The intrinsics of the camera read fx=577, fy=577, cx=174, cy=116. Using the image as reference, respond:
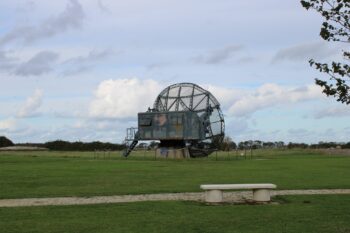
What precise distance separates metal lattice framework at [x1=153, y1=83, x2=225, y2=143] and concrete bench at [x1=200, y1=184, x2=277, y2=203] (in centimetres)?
5161

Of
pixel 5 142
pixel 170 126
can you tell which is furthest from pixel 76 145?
pixel 170 126

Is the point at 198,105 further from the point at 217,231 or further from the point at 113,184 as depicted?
the point at 217,231

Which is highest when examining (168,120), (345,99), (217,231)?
(168,120)

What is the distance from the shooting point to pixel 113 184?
24.2 meters

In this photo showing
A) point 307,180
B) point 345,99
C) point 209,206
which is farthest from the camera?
point 307,180

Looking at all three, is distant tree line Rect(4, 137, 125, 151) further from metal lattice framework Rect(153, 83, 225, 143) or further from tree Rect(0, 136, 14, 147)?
metal lattice framework Rect(153, 83, 225, 143)

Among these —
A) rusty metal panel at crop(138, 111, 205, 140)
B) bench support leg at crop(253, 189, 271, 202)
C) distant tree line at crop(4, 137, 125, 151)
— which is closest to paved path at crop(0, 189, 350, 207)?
bench support leg at crop(253, 189, 271, 202)

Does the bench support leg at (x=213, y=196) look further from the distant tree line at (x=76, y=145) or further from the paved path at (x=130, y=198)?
the distant tree line at (x=76, y=145)

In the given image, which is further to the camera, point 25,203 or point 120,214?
point 25,203

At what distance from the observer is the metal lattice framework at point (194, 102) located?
70438 millimetres

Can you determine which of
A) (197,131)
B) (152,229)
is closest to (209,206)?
(152,229)

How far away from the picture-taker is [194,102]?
70.9 meters

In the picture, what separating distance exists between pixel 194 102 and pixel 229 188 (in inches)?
2136

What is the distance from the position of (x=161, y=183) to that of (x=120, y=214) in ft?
34.7
